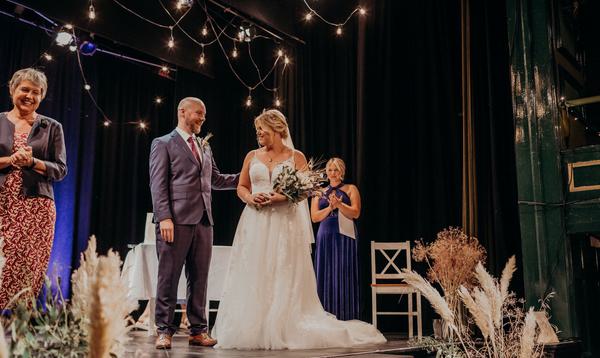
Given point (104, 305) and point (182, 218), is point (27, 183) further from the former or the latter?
point (104, 305)

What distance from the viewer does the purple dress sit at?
18.4 feet

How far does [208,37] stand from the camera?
7734 millimetres

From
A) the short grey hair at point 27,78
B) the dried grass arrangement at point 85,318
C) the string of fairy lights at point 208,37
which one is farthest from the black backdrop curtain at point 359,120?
the dried grass arrangement at point 85,318

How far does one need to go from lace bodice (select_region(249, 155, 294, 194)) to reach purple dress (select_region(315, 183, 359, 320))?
5.89 ft

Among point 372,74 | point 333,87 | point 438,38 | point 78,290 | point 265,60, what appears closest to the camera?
point 78,290

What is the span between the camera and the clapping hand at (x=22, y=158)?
2.63m

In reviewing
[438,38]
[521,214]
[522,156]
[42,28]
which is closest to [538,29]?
[522,156]

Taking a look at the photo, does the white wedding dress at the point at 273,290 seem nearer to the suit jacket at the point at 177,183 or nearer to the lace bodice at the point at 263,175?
the lace bodice at the point at 263,175

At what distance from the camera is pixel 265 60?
27.7 ft

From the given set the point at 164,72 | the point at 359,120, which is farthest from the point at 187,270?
the point at 164,72

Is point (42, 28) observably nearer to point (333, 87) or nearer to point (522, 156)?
point (333, 87)

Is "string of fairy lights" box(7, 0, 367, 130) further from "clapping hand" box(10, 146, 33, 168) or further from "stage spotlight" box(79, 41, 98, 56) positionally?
"clapping hand" box(10, 146, 33, 168)

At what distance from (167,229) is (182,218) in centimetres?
13

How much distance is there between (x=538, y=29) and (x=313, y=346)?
308cm
